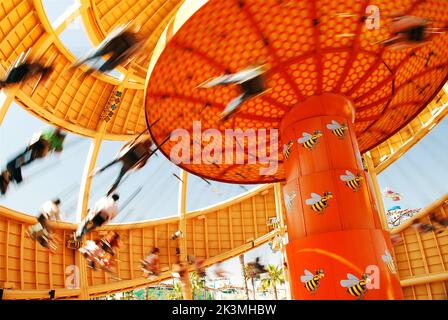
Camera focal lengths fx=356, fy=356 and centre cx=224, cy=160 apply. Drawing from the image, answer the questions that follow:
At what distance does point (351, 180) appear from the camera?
680 centimetres

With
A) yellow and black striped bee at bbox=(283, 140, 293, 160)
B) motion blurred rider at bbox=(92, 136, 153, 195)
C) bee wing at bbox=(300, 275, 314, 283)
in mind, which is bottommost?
bee wing at bbox=(300, 275, 314, 283)

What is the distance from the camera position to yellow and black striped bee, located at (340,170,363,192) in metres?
6.75

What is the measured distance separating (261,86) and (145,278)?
20440mm

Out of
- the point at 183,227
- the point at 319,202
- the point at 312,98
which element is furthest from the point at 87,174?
the point at 319,202

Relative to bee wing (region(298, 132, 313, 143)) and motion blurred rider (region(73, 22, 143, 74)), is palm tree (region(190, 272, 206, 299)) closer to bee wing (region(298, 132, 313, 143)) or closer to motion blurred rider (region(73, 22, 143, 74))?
A: bee wing (region(298, 132, 313, 143))

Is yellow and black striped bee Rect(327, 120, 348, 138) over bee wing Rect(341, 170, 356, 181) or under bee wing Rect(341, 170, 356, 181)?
over

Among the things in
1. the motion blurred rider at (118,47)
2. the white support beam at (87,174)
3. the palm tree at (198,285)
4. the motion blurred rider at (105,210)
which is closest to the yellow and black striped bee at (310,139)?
the motion blurred rider at (118,47)

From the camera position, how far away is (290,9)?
20.9ft

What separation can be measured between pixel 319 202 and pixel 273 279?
38.6 metres

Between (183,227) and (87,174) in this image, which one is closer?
(87,174)

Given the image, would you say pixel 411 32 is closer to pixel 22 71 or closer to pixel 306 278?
pixel 306 278

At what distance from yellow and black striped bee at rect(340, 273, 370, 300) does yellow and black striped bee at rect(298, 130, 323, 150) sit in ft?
8.55

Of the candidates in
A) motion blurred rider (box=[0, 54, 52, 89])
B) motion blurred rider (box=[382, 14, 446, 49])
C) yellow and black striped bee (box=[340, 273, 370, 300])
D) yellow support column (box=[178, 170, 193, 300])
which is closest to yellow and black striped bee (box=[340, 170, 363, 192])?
yellow and black striped bee (box=[340, 273, 370, 300])
